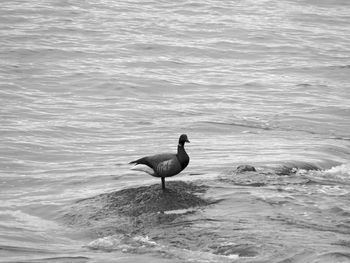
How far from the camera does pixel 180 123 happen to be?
19.8 meters

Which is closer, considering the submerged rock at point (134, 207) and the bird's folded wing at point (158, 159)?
the submerged rock at point (134, 207)

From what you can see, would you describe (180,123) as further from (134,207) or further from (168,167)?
(134,207)

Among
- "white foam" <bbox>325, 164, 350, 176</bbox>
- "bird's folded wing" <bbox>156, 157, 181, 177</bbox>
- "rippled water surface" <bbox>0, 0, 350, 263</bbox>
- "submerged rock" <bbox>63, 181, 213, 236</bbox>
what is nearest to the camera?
"rippled water surface" <bbox>0, 0, 350, 263</bbox>

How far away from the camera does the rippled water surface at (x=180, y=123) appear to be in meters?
10.9

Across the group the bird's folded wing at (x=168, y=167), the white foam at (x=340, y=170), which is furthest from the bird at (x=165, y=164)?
the white foam at (x=340, y=170)

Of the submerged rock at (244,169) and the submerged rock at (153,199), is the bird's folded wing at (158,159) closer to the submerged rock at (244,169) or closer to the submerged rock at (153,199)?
the submerged rock at (153,199)

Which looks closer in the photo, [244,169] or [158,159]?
[158,159]

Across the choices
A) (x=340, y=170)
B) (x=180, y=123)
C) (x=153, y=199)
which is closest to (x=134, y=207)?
(x=153, y=199)

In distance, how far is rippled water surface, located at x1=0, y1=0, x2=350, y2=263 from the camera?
10.9m

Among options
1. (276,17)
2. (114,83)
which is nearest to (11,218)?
(114,83)

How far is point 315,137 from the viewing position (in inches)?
724

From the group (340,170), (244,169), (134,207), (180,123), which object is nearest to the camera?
(134,207)

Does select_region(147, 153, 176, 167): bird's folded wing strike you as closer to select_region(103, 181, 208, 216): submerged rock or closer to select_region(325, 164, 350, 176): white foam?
select_region(103, 181, 208, 216): submerged rock

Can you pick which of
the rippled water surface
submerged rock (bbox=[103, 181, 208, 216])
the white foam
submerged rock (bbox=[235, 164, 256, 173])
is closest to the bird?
submerged rock (bbox=[103, 181, 208, 216])
